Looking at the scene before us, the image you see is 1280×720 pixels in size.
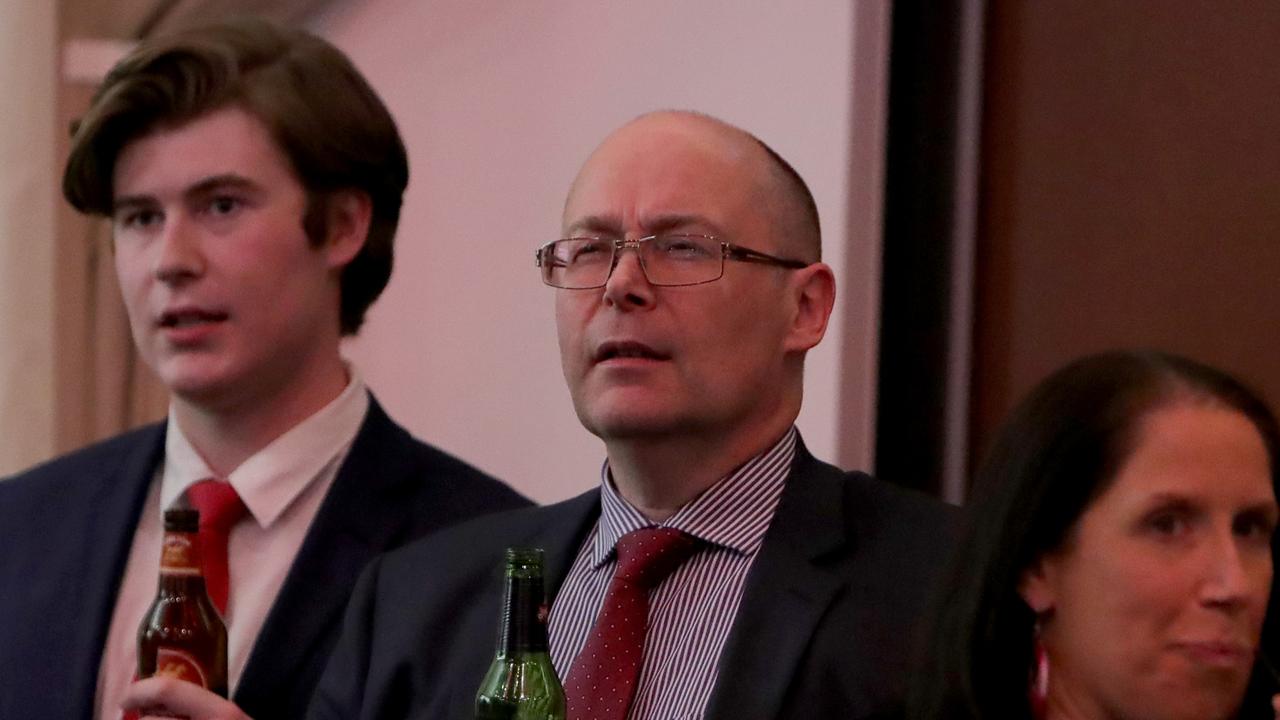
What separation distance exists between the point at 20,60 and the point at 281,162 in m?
2.06

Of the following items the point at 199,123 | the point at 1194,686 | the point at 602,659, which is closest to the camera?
the point at 1194,686

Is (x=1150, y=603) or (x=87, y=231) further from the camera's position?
(x=87, y=231)

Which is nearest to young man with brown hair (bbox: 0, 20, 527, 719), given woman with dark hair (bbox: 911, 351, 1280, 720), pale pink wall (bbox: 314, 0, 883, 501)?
pale pink wall (bbox: 314, 0, 883, 501)

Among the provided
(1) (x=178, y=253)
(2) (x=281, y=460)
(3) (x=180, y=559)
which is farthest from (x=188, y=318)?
(3) (x=180, y=559)

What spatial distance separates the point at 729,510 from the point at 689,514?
0.05 meters

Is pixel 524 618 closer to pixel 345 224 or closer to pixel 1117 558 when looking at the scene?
pixel 1117 558

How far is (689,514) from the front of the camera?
2.00 metres

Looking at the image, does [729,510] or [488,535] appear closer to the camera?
[729,510]

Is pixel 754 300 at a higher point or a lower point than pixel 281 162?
lower

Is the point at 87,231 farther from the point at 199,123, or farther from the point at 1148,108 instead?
the point at 1148,108

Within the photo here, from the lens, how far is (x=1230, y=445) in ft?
5.30

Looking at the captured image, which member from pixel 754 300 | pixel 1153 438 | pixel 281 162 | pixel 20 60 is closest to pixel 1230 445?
pixel 1153 438

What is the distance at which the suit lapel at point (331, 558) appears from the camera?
2.24m

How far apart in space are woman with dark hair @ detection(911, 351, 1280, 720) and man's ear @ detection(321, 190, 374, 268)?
1079mm
